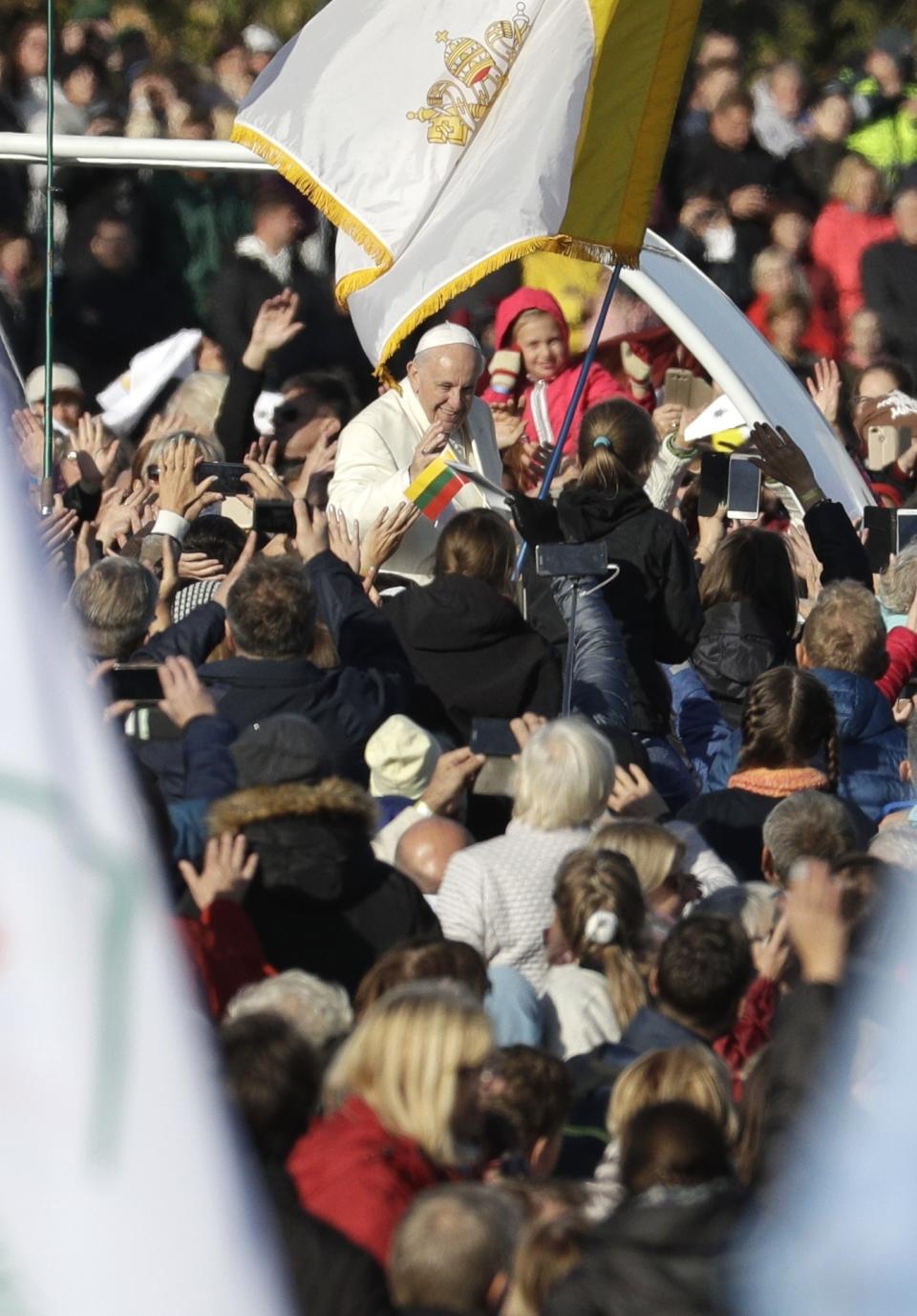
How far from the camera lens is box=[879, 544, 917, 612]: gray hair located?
7316 millimetres

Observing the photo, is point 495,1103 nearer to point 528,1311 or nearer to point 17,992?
point 528,1311

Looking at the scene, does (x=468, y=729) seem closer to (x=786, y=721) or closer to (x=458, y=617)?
(x=458, y=617)

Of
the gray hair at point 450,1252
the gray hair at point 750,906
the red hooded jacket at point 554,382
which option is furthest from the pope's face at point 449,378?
the gray hair at point 450,1252

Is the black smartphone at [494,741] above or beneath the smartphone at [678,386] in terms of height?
beneath

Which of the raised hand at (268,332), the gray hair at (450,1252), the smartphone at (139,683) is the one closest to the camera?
the gray hair at (450,1252)

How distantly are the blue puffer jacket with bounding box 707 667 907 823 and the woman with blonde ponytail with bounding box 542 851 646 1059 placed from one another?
170cm

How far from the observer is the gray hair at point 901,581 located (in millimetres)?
7316

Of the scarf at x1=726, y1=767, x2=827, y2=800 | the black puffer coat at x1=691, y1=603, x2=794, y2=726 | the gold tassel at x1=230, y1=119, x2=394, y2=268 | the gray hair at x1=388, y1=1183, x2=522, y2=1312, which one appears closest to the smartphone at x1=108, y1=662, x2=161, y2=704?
the scarf at x1=726, y1=767, x2=827, y2=800

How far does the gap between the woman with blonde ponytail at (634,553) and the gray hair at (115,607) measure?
1.36 m

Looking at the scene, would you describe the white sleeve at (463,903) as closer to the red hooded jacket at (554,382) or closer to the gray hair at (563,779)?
the gray hair at (563,779)

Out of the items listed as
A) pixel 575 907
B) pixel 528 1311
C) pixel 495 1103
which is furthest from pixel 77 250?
pixel 528 1311

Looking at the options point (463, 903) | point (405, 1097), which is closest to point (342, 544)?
point (463, 903)

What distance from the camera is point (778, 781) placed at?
6.00 meters

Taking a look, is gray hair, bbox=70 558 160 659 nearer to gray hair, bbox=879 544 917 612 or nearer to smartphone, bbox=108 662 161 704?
smartphone, bbox=108 662 161 704
